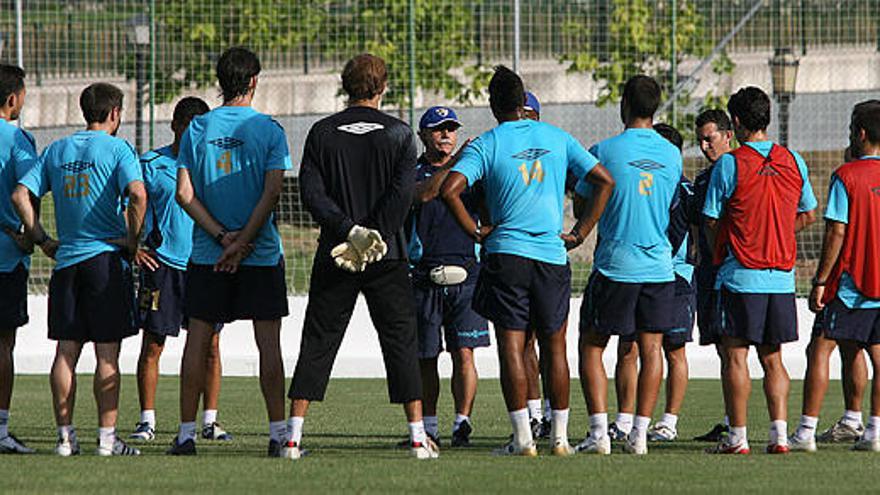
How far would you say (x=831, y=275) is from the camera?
1122 centimetres

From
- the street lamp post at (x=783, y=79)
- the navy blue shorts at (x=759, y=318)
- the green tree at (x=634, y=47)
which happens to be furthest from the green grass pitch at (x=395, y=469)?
the street lamp post at (x=783, y=79)

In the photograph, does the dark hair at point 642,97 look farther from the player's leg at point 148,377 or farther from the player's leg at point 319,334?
the player's leg at point 148,377

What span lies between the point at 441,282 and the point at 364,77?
2266 millimetres

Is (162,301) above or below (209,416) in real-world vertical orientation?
above

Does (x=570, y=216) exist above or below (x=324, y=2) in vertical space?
below

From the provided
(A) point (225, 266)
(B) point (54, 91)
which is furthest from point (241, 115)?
(B) point (54, 91)

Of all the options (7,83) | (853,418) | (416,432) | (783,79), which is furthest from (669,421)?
(783,79)

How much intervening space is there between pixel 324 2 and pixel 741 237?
10415 millimetres

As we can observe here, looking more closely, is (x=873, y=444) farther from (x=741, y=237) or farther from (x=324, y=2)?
(x=324, y=2)

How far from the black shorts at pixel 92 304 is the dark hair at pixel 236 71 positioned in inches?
45.7

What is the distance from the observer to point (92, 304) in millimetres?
10562

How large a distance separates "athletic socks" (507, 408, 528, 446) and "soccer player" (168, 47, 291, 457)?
1271mm

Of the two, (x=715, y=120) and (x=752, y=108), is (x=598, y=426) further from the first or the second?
(x=715, y=120)

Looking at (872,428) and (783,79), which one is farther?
(783,79)
